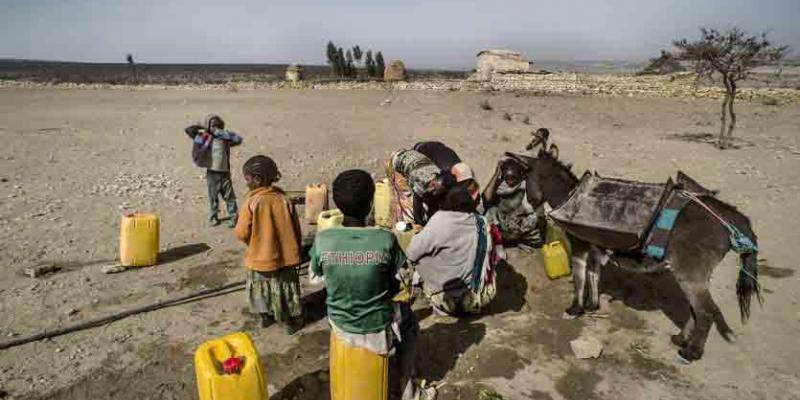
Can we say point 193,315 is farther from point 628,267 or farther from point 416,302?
point 628,267

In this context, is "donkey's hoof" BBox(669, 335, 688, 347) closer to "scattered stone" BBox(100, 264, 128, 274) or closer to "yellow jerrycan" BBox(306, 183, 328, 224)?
"yellow jerrycan" BBox(306, 183, 328, 224)

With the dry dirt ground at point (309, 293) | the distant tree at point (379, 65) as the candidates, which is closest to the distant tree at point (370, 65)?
the distant tree at point (379, 65)

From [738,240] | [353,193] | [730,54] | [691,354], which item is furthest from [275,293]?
[730,54]

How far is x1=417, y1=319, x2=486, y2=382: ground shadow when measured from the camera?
13.9ft

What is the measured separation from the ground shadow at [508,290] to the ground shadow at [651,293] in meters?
0.89

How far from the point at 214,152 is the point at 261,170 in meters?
3.14

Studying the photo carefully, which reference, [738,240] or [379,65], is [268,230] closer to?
[738,240]

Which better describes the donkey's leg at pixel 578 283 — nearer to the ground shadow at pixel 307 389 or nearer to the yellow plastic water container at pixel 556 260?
the yellow plastic water container at pixel 556 260

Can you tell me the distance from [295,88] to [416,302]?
2861 cm

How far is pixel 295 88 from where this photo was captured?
105ft

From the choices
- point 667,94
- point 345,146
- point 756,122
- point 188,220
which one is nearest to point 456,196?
point 188,220

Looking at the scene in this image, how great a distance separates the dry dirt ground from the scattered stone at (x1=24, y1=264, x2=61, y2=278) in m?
0.09

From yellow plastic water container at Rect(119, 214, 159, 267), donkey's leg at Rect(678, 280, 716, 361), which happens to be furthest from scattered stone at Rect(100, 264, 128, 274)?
donkey's leg at Rect(678, 280, 716, 361)

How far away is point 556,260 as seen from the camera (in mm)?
5754
